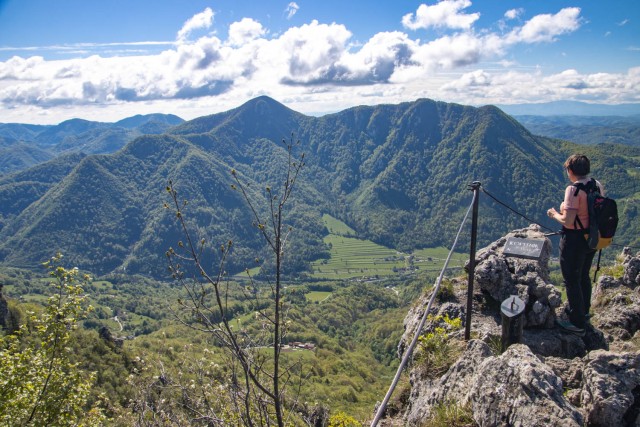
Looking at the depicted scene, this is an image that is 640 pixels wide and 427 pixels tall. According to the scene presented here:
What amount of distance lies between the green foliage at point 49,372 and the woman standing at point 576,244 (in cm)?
1280

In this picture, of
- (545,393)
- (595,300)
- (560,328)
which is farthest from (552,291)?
(545,393)

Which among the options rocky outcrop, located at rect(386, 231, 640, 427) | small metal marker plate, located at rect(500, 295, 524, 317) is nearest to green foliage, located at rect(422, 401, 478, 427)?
rocky outcrop, located at rect(386, 231, 640, 427)

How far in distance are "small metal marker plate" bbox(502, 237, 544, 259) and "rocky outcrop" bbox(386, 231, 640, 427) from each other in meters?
1.90

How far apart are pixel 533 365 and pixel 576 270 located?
4.37 meters

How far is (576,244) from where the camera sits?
834 centimetres

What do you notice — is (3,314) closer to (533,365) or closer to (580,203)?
(533,365)

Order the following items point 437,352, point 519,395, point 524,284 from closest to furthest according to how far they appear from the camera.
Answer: point 519,395, point 437,352, point 524,284

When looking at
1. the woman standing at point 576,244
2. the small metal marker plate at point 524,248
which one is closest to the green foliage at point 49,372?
the small metal marker plate at point 524,248

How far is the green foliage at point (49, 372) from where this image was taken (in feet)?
36.2

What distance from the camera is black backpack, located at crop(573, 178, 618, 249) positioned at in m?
7.78

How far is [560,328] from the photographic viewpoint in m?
9.64

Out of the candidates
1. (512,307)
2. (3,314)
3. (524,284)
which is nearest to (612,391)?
(512,307)

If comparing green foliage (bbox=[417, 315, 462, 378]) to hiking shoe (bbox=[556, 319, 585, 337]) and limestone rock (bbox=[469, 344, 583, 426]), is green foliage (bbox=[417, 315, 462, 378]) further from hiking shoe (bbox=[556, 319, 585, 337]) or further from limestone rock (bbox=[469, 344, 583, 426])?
hiking shoe (bbox=[556, 319, 585, 337])

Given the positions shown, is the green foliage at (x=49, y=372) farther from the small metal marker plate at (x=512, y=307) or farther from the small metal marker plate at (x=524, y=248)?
the small metal marker plate at (x=524, y=248)
